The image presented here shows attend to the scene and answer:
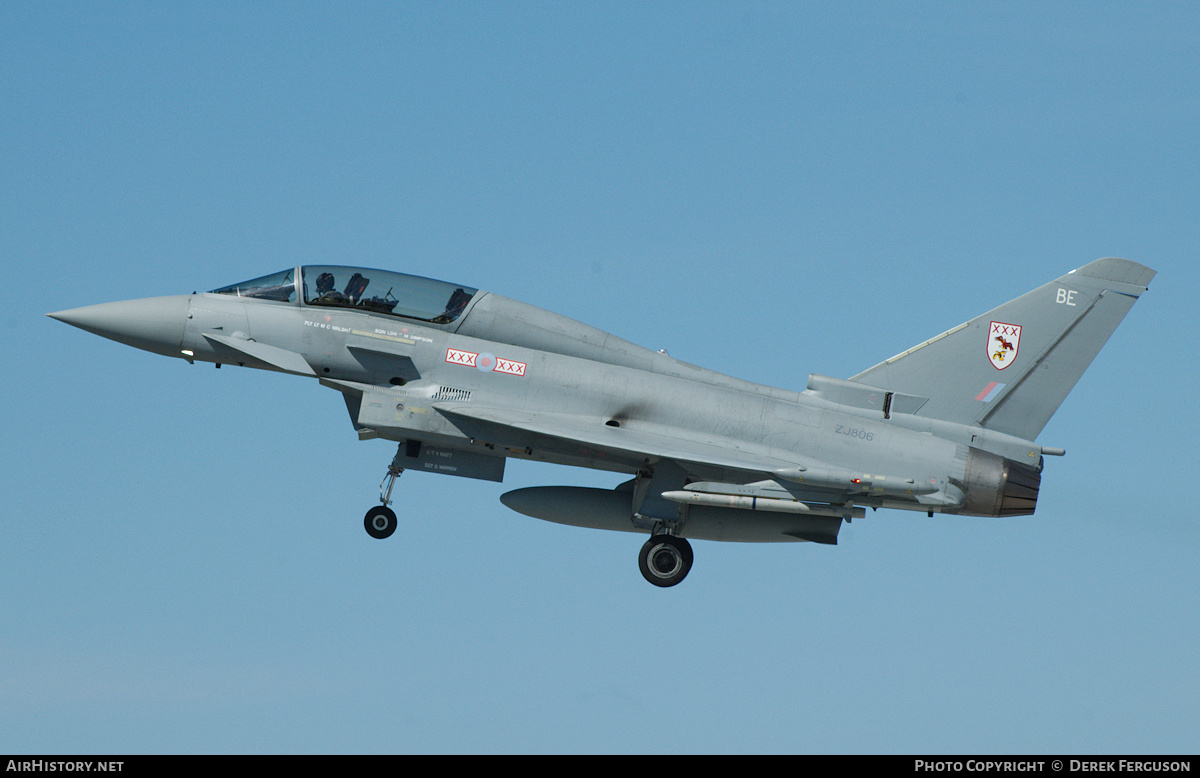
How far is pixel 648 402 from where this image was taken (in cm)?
1927

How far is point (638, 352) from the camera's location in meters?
20.0

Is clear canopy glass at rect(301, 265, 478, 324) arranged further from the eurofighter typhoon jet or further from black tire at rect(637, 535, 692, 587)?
black tire at rect(637, 535, 692, 587)

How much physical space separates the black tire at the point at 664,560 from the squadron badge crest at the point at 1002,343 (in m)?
5.76

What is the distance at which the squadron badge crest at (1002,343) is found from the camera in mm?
20188

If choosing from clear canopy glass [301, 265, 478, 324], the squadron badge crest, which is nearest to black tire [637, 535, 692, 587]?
clear canopy glass [301, 265, 478, 324]

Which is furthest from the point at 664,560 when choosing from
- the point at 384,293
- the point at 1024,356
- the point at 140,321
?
the point at 140,321

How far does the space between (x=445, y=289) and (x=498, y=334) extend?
1105 millimetres

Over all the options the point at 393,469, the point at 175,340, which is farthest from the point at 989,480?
the point at 175,340

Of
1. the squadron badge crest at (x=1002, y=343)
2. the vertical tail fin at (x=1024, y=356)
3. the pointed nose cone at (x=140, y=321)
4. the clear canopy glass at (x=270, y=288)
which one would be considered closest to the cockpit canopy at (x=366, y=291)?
the clear canopy glass at (x=270, y=288)

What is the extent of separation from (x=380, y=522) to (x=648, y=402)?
177 inches
